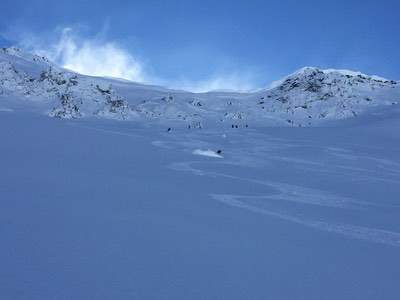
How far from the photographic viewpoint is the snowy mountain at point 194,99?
25.0m

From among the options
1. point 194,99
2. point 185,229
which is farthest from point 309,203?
point 194,99

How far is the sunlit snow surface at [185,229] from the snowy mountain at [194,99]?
14703 mm

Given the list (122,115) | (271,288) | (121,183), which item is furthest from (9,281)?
(122,115)

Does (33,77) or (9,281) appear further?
(33,77)

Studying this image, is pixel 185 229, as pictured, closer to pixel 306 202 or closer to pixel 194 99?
pixel 306 202

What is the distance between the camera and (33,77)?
29.0 metres

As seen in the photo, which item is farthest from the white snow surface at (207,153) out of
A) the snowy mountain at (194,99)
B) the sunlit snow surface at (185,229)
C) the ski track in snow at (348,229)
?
the snowy mountain at (194,99)

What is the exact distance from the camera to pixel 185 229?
409 cm

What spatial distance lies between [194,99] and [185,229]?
108 ft

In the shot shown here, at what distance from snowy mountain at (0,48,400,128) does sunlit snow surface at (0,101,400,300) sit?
14.7m

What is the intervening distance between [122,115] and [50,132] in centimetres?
1362

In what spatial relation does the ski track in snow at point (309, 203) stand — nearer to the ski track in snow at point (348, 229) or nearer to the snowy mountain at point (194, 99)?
the ski track in snow at point (348, 229)

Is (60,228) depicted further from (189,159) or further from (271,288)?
(189,159)

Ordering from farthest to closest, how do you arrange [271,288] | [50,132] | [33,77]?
[33,77]
[50,132]
[271,288]
